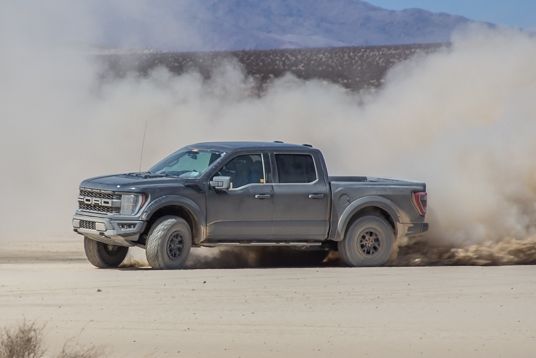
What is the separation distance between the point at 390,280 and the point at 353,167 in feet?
36.5

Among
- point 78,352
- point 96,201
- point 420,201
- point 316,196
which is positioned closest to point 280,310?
point 78,352

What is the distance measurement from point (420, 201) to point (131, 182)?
4247 millimetres

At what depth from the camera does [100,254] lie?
17719 mm

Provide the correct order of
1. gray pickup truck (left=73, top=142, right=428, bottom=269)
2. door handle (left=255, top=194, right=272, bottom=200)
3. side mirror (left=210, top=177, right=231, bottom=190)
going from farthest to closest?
door handle (left=255, top=194, right=272, bottom=200) < side mirror (left=210, top=177, right=231, bottom=190) < gray pickup truck (left=73, top=142, right=428, bottom=269)

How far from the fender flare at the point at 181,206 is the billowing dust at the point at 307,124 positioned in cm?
345

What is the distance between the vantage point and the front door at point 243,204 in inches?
687

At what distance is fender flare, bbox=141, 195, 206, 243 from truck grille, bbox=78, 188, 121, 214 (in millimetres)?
412

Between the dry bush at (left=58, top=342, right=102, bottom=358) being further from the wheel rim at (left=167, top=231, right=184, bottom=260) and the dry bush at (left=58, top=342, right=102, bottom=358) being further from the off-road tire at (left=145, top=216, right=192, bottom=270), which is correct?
the wheel rim at (left=167, top=231, right=184, bottom=260)

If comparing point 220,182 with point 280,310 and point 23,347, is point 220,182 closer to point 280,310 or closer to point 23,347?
point 280,310

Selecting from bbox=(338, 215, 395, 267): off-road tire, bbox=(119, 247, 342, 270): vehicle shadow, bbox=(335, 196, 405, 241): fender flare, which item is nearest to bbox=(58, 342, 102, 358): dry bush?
bbox=(119, 247, 342, 270): vehicle shadow

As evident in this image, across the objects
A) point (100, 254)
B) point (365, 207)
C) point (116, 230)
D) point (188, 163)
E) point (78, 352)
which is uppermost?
point (188, 163)

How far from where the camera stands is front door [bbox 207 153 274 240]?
57.2 ft

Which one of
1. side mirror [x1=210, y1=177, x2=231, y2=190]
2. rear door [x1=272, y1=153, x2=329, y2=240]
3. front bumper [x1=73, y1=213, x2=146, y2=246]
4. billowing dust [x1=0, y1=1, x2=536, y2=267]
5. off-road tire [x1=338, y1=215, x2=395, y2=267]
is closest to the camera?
front bumper [x1=73, y1=213, x2=146, y2=246]

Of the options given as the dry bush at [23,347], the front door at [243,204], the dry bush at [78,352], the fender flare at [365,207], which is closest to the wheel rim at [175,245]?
the front door at [243,204]
